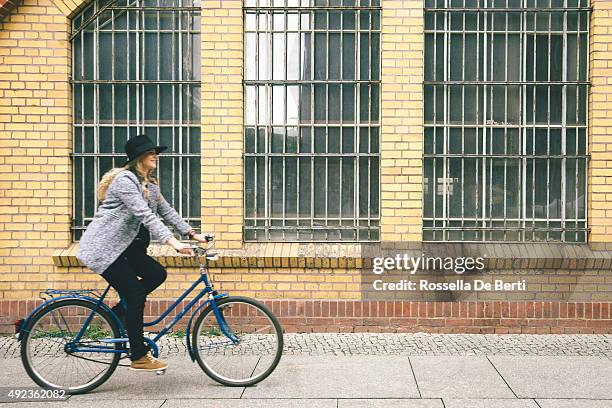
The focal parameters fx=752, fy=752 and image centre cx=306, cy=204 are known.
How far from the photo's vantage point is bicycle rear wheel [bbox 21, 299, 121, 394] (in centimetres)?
566

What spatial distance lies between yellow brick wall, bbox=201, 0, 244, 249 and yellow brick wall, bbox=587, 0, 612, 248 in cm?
358

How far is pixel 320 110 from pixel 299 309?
2073 millimetres

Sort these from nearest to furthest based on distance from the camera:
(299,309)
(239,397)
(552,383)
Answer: (239,397) → (552,383) → (299,309)

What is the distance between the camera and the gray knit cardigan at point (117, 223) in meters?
5.45

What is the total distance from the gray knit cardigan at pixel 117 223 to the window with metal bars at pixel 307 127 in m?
2.39

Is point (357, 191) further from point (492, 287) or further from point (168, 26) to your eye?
point (168, 26)

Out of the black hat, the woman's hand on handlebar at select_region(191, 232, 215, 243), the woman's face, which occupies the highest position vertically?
the black hat

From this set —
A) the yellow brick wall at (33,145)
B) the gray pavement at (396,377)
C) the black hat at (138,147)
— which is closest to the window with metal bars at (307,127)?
the gray pavement at (396,377)

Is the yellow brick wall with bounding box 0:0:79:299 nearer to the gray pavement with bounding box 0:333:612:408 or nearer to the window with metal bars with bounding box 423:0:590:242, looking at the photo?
the gray pavement with bounding box 0:333:612:408

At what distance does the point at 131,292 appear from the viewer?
557 centimetres

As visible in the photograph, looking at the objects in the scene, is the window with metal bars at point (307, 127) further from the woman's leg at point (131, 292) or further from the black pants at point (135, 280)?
the woman's leg at point (131, 292)

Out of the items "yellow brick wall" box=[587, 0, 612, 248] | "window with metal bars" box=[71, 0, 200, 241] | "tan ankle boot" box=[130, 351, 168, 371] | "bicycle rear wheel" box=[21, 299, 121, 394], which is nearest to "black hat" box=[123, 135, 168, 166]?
"bicycle rear wheel" box=[21, 299, 121, 394]

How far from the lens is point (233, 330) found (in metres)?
5.73

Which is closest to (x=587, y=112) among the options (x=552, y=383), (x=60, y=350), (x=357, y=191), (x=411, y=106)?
(x=411, y=106)
